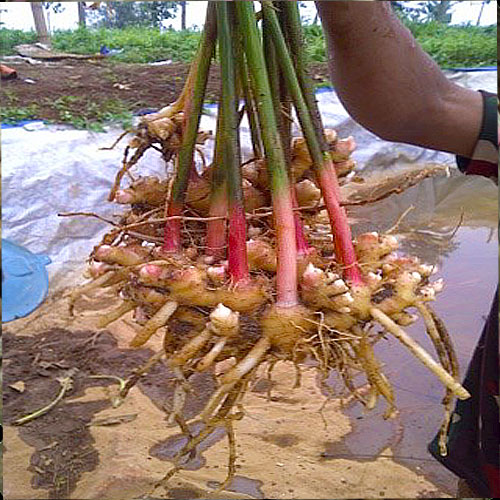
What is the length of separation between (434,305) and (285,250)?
211cm

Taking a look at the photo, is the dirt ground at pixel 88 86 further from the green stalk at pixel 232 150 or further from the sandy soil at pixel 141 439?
the green stalk at pixel 232 150

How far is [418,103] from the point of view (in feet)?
3.33

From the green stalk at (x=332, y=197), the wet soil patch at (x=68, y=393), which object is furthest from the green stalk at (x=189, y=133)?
the wet soil patch at (x=68, y=393)

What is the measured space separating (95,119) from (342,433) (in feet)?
7.93

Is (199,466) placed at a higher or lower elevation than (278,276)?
lower

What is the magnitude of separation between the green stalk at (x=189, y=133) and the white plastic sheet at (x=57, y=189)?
213 cm

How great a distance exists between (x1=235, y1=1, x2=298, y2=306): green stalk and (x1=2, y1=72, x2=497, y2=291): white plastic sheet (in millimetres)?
2167

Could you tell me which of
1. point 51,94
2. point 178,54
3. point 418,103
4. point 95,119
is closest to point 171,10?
point 418,103

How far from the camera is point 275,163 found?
76 centimetres

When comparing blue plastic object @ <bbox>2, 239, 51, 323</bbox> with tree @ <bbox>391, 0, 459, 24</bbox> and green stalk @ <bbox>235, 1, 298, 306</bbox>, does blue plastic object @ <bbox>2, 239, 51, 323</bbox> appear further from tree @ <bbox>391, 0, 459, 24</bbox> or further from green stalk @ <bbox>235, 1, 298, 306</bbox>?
green stalk @ <bbox>235, 1, 298, 306</bbox>

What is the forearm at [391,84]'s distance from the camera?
0.86 metres

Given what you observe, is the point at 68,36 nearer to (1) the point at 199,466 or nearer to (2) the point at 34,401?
(2) the point at 34,401

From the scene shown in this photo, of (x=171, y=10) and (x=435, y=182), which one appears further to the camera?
(x=435, y=182)

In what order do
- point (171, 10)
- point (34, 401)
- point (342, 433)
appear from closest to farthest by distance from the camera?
point (171, 10) < point (342, 433) < point (34, 401)
